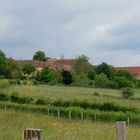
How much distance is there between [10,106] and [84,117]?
866 centimetres

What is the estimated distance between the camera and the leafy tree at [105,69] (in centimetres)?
12350

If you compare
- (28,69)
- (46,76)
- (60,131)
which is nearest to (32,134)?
(60,131)

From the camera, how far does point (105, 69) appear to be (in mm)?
125312

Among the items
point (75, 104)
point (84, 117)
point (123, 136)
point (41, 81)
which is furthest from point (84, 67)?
point (123, 136)

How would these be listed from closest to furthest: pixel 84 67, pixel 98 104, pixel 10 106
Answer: pixel 10 106
pixel 98 104
pixel 84 67

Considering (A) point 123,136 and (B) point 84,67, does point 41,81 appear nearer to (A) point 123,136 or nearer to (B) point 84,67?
(B) point 84,67

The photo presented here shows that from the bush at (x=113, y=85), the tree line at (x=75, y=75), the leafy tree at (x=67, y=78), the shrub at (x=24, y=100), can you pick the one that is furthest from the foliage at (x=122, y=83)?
the shrub at (x=24, y=100)

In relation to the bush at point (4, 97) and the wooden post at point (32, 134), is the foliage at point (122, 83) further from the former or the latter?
the wooden post at point (32, 134)

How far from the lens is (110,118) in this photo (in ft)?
136

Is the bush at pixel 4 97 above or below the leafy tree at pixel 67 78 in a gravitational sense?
below

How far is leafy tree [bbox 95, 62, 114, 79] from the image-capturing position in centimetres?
12350

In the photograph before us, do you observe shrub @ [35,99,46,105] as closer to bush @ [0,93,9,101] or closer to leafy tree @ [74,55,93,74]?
bush @ [0,93,9,101]

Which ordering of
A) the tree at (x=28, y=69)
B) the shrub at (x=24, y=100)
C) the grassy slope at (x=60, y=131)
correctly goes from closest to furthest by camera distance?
the grassy slope at (x=60, y=131), the shrub at (x=24, y=100), the tree at (x=28, y=69)

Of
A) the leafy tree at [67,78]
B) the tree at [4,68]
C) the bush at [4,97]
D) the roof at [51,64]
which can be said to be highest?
the roof at [51,64]
